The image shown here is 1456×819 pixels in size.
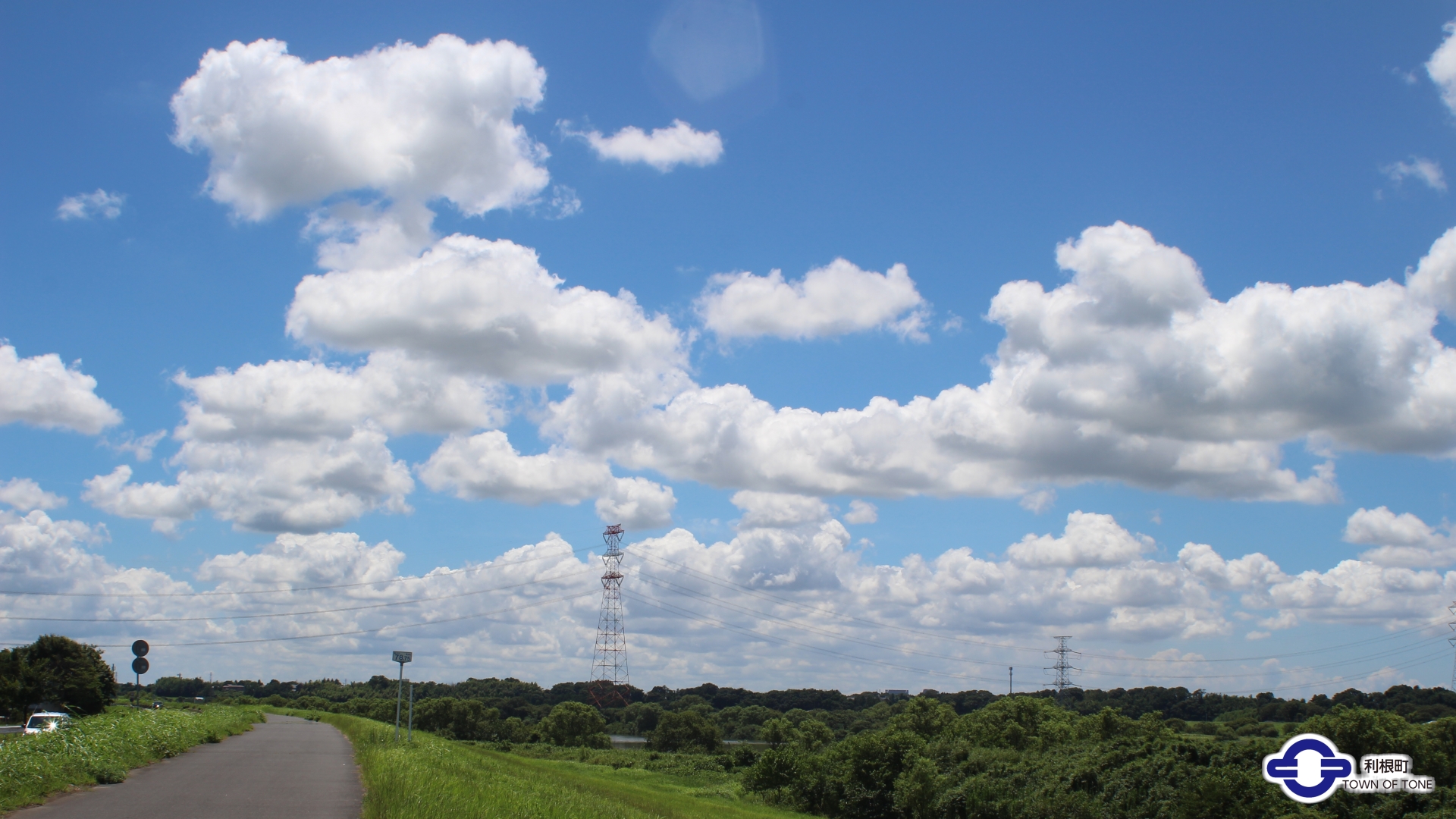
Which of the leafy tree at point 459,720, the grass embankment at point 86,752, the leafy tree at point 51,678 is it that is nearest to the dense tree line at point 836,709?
the leafy tree at point 459,720

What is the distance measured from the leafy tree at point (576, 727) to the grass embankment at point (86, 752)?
10802cm

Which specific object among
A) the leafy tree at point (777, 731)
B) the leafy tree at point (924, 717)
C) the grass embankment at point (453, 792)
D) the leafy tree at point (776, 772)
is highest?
the grass embankment at point (453, 792)

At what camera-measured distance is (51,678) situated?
284ft

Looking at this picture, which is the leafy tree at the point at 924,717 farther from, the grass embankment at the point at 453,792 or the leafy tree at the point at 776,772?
the grass embankment at the point at 453,792

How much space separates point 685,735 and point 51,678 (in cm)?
7690

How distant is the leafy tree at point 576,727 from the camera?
137 metres

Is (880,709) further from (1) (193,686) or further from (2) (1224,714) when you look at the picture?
(1) (193,686)

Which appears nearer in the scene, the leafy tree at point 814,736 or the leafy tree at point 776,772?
the leafy tree at point 776,772

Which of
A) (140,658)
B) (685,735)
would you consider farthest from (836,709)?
(140,658)

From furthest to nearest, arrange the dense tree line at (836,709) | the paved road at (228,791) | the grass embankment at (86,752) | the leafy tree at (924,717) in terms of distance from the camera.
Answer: the dense tree line at (836,709), the leafy tree at (924,717), the grass embankment at (86,752), the paved road at (228,791)

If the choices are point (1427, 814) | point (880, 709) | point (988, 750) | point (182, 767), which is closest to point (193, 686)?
point (880, 709)

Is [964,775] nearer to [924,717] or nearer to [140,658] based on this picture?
[924,717]

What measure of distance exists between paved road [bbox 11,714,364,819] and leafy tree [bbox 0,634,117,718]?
6737cm

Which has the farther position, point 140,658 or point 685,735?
point 685,735
